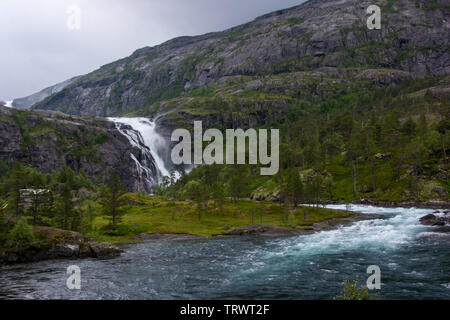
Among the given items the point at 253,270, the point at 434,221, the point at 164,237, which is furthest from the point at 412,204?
the point at 253,270

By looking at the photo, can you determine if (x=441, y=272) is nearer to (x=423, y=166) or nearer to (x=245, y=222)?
(x=245, y=222)

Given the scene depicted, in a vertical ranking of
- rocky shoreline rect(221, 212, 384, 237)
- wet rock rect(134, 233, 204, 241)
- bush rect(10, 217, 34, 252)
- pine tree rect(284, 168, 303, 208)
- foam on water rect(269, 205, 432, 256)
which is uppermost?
pine tree rect(284, 168, 303, 208)

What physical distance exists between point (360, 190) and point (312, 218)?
47313mm

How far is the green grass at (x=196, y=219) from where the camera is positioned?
7156 cm

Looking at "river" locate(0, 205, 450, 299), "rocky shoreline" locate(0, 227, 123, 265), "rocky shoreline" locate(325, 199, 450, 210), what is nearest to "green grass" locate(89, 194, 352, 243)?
"river" locate(0, 205, 450, 299)

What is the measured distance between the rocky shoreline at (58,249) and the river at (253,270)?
95.2 inches

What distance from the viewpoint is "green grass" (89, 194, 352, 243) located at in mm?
71562

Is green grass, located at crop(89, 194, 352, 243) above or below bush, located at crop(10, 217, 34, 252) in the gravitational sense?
below

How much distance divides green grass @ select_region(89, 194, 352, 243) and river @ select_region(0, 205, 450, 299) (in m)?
12.1

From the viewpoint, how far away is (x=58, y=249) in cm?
4750

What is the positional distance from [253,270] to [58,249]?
3055cm

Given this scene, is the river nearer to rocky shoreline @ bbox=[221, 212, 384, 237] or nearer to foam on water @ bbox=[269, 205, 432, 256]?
foam on water @ bbox=[269, 205, 432, 256]

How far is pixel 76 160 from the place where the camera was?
652ft
